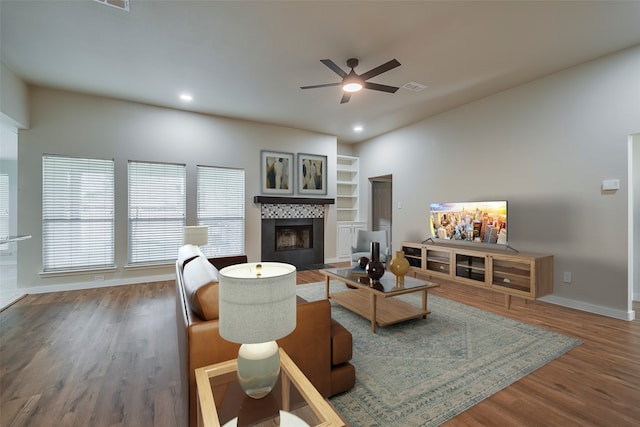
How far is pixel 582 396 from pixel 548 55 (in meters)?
3.32

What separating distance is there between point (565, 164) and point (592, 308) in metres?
1.73

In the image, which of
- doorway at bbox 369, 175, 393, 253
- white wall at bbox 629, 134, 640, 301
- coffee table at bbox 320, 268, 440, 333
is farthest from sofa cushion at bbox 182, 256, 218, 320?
doorway at bbox 369, 175, 393, 253

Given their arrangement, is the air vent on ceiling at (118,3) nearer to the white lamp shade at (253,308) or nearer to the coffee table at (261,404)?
the white lamp shade at (253,308)

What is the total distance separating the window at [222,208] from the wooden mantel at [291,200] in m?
0.39

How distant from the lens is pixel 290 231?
580 cm

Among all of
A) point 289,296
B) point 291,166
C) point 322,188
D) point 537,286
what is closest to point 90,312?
point 289,296

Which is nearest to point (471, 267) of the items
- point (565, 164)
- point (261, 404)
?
point (565, 164)

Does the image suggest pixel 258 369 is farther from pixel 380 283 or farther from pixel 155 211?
pixel 155 211

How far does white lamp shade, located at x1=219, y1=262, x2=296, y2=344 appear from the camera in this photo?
3.15 ft

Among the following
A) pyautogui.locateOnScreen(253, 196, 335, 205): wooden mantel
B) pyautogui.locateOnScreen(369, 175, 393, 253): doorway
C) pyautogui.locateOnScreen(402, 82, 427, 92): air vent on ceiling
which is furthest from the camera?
pyautogui.locateOnScreen(369, 175, 393, 253): doorway

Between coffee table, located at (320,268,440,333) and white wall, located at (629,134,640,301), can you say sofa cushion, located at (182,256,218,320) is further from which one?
white wall, located at (629,134,640,301)

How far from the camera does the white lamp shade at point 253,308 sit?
3.15 feet

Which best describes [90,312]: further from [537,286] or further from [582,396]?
[537,286]

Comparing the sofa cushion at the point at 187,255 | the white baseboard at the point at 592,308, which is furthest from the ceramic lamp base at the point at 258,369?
the white baseboard at the point at 592,308
